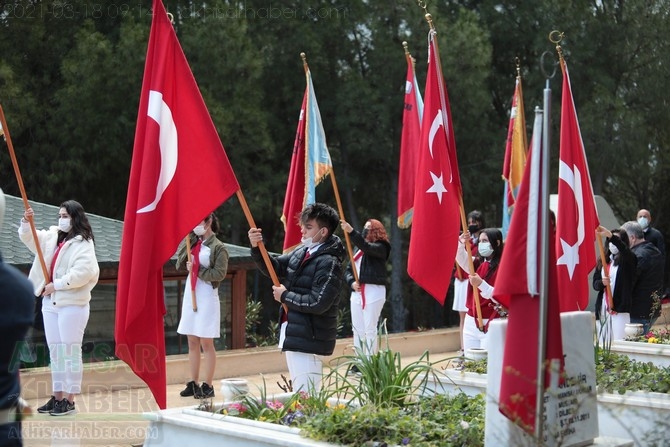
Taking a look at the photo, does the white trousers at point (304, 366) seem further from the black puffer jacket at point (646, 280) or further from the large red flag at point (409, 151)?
the black puffer jacket at point (646, 280)

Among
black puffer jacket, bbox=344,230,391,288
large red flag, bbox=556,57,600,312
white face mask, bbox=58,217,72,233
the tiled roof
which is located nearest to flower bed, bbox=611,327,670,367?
large red flag, bbox=556,57,600,312

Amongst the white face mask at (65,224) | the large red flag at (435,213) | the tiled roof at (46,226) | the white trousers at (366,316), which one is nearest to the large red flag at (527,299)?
the large red flag at (435,213)

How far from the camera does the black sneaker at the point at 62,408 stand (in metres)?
8.74

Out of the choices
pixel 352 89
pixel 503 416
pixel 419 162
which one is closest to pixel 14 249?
pixel 419 162

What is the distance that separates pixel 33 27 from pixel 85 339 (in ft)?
28.7

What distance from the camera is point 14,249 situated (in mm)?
12344

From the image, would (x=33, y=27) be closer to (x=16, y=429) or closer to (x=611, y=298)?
(x=611, y=298)

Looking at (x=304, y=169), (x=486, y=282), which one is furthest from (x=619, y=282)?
(x=304, y=169)

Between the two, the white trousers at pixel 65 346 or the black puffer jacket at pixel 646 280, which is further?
the black puffer jacket at pixel 646 280

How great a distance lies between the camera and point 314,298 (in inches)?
291

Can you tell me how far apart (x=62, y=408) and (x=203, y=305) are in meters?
1.85

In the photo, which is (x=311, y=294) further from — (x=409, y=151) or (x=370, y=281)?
(x=409, y=151)

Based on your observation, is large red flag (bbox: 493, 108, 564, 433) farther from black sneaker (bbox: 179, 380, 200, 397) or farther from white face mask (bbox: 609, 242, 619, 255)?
white face mask (bbox: 609, 242, 619, 255)

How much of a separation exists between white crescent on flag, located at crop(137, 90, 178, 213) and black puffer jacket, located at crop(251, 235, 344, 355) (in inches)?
47.8
